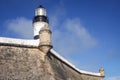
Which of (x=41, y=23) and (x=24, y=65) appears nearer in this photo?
(x=24, y=65)

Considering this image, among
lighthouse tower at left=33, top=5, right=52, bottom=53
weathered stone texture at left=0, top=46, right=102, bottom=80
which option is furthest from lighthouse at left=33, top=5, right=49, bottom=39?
weathered stone texture at left=0, top=46, right=102, bottom=80

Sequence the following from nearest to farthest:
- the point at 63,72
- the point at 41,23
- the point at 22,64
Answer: the point at 22,64 → the point at 63,72 → the point at 41,23

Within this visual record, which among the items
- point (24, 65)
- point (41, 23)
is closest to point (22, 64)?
point (24, 65)

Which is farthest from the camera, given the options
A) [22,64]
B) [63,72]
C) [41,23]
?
[41,23]

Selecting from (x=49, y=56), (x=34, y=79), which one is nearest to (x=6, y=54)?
(x=34, y=79)

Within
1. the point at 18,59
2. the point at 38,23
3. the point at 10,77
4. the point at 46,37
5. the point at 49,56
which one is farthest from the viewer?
the point at 38,23

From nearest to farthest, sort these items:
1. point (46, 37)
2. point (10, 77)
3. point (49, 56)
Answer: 1. point (10, 77)
2. point (46, 37)
3. point (49, 56)

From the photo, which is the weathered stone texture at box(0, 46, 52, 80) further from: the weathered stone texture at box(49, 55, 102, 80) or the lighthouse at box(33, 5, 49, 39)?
the lighthouse at box(33, 5, 49, 39)

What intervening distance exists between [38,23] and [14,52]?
21.7 feet

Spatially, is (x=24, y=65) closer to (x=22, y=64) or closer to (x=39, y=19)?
(x=22, y=64)

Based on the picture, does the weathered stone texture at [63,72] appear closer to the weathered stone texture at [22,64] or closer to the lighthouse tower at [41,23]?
the weathered stone texture at [22,64]

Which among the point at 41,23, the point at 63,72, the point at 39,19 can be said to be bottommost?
the point at 63,72

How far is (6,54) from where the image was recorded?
18.7 m

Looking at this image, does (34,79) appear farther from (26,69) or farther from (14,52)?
(14,52)
